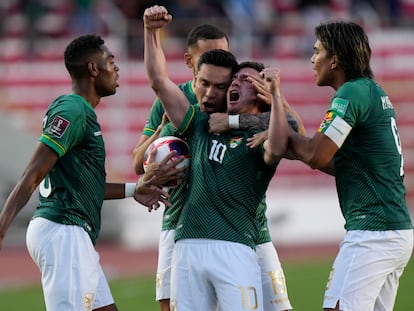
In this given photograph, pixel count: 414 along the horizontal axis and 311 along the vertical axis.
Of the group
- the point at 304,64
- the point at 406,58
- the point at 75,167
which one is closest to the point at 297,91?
the point at 304,64

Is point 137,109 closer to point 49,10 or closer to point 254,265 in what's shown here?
point 49,10

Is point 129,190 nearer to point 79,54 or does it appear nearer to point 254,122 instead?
point 79,54

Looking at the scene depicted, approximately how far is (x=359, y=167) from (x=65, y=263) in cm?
204

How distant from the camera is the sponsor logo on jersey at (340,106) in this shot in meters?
6.64

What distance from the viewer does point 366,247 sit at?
6.72 m

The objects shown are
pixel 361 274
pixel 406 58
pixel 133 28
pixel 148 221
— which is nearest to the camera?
pixel 361 274

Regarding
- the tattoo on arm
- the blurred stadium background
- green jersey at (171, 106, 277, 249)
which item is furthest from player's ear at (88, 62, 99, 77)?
the blurred stadium background

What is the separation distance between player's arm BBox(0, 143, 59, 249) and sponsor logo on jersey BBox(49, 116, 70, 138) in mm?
112

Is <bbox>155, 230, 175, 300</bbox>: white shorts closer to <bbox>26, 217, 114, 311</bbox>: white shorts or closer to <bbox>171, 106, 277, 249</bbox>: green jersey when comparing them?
<bbox>26, 217, 114, 311</bbox>: white shorts

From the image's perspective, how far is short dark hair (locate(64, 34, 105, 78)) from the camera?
24.2ft

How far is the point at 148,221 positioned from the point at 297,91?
15.2 feet

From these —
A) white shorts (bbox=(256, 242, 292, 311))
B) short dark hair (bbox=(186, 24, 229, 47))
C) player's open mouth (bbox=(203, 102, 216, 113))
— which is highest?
short dark hair (bbox=(186, 24, 229, 47))

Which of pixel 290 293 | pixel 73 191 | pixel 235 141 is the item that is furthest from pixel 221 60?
pixel 290 293

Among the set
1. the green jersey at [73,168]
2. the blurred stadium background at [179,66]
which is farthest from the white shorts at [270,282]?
the blurred stadium background at [179,66]
